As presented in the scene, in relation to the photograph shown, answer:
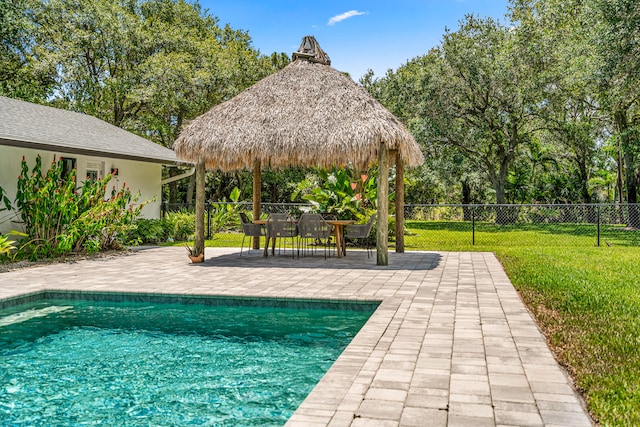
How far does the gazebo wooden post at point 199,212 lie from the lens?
10352 millimetres

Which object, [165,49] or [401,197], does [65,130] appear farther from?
[165,49]

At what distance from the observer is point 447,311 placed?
557cm

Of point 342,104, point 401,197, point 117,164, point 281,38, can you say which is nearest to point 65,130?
point 117,164

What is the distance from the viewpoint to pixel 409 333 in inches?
181

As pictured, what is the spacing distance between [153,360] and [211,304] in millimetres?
1832

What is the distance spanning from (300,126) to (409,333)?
6.31 metres

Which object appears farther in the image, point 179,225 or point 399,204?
point 179,225

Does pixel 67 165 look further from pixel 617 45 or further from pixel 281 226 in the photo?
pixel 617 45

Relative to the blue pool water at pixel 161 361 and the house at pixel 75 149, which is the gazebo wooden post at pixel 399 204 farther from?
the blue pool water at pixel 161 361

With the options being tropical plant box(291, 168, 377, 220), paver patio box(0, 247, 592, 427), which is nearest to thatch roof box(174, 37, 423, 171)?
paver patio box(0, 247, 592, 427)

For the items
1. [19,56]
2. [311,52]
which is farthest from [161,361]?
[19,56]

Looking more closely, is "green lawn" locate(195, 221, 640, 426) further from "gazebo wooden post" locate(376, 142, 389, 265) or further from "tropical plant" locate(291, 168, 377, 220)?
"gazebo wooden post" locate(376, 142, 389, 265)

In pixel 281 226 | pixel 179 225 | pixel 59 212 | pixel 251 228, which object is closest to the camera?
pixel 59 212

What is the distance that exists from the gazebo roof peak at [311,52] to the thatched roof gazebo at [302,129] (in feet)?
1.76
